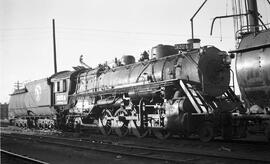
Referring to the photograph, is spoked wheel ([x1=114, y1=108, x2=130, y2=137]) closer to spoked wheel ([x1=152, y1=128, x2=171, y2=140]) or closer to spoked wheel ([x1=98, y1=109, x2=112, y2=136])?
spoked wheel ([x1=98, y1=109, x2=112, y2=136])

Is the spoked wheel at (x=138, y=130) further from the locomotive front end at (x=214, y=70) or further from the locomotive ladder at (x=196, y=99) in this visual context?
the locomotive front end at (x=214, y=70)

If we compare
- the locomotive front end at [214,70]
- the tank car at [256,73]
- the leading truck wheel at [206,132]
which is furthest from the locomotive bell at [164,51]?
the tank car at [256,73]

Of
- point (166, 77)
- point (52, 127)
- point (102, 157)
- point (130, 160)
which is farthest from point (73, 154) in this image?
point (52, 127)

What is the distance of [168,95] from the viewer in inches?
520

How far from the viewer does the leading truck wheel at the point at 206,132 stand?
11.5 m

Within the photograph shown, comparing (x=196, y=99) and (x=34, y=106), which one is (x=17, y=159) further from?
(x=34, y=106)

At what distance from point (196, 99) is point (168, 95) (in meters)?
1.51

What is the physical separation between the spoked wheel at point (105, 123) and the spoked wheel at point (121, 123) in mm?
887

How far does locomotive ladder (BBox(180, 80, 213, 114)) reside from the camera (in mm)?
11688

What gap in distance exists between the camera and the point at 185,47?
46.5 feet

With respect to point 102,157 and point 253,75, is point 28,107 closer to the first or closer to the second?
point 102,157

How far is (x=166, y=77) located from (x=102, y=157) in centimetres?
522

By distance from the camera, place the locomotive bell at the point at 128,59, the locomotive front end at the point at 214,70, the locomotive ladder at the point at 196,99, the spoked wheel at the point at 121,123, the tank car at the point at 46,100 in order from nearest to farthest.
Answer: the locomotive ladder at the point at 196,99
the locomotive front end at the point at 214,70
the spoked wheel at the point at 121,123
the locomotive bell at the point at 128,59
the tank car at the point at 46,100

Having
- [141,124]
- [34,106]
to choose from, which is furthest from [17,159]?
[34,106]
